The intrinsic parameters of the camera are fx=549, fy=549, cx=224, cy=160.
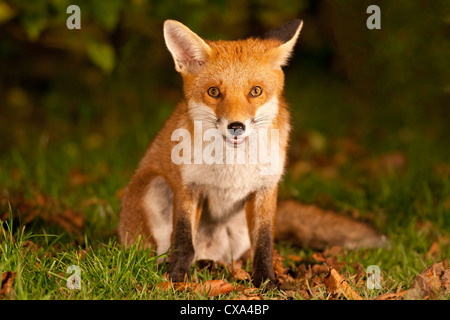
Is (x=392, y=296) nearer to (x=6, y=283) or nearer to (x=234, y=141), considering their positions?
(x=234, y=141)

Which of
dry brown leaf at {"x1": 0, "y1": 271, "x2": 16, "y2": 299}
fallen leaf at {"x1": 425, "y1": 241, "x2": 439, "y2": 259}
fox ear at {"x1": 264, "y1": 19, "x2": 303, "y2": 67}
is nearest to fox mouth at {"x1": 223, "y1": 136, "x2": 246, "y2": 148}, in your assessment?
fox ear at {"x1": 264, "y1": 19, "x2": 303, "y2": 67}

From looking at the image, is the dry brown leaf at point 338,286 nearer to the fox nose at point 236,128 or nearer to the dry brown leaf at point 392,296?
the dry brown leaf at point 392,296

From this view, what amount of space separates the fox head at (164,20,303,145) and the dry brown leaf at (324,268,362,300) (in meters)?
1.06

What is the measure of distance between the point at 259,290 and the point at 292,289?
0.77 ft

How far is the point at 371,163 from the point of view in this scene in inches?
280

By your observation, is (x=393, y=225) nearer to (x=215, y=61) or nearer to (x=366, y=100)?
(x=215, y=61)

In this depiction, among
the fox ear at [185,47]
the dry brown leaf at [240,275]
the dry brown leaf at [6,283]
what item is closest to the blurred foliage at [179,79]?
the fox ear at [185,47]

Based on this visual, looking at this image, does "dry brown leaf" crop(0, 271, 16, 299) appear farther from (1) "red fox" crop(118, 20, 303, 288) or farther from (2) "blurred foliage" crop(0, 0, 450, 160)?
(2) "blurred foliage" crop(0, 0, 450, 160)

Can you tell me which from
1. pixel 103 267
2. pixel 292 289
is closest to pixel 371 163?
pixel 292 289

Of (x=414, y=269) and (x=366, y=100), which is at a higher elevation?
(x=366, y=100)

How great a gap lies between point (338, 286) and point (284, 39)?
1.65 metres

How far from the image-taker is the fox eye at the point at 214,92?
343 cm

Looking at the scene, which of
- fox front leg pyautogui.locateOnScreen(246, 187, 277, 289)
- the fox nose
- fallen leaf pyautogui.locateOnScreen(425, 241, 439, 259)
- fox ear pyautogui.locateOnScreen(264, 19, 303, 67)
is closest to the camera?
the fox nose

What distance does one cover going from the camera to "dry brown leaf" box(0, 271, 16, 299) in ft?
10.2
